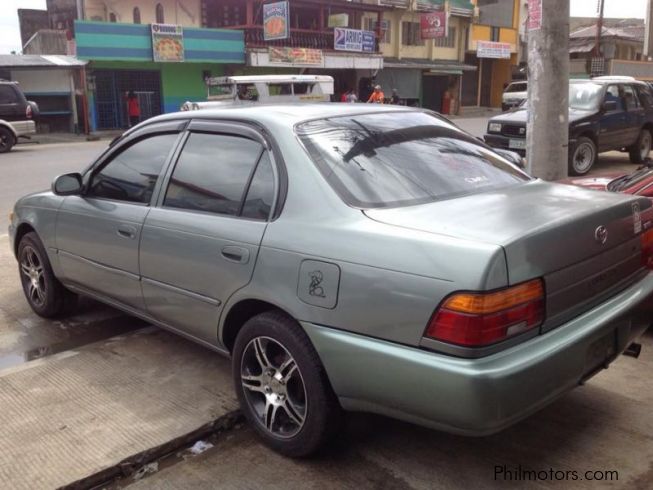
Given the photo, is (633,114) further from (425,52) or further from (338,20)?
(425,52)

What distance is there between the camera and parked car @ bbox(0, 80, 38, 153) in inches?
697

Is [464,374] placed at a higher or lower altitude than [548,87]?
lower

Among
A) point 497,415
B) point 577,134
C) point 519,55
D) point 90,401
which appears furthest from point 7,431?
point 519,55

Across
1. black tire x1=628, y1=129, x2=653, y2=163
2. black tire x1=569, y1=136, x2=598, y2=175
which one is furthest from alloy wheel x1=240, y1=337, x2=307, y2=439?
black tire x1=628, y1=129, x2=653, y2=163

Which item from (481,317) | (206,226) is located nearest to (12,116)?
(206,226)

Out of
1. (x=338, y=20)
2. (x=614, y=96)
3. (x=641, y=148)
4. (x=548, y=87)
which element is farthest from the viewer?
(x=338, y=20)

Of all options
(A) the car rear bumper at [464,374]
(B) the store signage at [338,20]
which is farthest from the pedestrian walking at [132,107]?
A: (A) the car rear bumper at [464,374]

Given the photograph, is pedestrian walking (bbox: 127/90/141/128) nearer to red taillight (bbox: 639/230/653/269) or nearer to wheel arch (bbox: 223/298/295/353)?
wheel arch (bbox: 223/298/295/353)

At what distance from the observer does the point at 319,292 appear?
8.82 ft

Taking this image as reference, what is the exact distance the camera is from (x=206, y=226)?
3301mm

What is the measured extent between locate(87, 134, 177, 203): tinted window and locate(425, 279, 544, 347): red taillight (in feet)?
6.91

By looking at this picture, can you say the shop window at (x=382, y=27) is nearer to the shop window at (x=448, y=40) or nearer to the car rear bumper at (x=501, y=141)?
the shop window at (x=448, y=40)

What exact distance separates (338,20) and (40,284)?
31.3 metres

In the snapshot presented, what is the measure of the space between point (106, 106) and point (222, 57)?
5.21 meters
